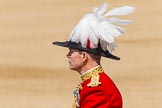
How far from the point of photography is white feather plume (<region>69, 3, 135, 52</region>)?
15.3 ft

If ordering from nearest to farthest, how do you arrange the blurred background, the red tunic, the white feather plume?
the red tunic
the white feather plume
the blurred background

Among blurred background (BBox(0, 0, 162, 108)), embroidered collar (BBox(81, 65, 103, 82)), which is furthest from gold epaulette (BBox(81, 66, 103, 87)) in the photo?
blurred background (BBox(0, 0, 162, 108))

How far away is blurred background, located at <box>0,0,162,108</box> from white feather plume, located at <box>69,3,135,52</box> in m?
3.14

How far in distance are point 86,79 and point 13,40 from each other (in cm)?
448

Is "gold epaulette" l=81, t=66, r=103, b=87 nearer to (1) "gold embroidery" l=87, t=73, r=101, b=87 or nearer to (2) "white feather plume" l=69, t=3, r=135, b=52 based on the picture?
(1) "gold embroidery" l=87, t=73, r=101, b=87

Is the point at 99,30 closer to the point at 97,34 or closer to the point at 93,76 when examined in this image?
the point at 97,34

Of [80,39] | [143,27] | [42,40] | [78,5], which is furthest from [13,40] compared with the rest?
[80,39]

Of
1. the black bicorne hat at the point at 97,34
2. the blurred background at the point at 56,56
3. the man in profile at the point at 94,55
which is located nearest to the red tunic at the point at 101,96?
the man in profile at the point at 94,55

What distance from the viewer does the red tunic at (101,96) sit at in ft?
14.9

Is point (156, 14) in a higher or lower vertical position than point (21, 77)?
higher

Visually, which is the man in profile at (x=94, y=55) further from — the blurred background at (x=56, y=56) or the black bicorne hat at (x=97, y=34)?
the blurred background at (x=56, y=56)

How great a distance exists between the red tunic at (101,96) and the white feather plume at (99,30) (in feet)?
0.70

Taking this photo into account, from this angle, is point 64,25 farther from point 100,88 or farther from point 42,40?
point 100,88

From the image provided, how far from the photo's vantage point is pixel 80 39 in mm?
4707
